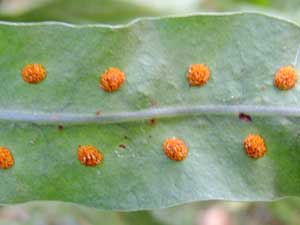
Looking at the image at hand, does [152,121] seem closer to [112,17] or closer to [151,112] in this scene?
[151,112]

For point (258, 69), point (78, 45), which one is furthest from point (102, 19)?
point (258, 69)

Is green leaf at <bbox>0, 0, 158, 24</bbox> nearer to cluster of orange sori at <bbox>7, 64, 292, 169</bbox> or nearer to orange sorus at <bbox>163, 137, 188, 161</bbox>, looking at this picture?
cluster of orange sori at <bbox>7, 64, 292, 169</bbox>

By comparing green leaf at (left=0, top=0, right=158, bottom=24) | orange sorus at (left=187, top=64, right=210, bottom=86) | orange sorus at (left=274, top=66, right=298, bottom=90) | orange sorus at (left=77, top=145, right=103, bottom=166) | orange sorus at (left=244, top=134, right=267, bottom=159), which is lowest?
orange sorus at (left=244, top=134, right=267, bottom=159)

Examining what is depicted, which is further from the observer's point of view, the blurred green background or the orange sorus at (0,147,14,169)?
the blurred green background

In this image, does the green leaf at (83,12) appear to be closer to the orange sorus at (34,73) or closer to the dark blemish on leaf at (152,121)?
the orange sorus at (34,73)

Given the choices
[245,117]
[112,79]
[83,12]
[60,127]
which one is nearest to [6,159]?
[60,127]

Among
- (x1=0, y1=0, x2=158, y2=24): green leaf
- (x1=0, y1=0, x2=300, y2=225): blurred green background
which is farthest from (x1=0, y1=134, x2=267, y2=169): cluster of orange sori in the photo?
(x1=0, y1=0, x2=158, y2=24): green leaf

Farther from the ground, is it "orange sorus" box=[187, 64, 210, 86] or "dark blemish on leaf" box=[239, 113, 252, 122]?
"orange sorus" box=[187, 64, 210, 86]
